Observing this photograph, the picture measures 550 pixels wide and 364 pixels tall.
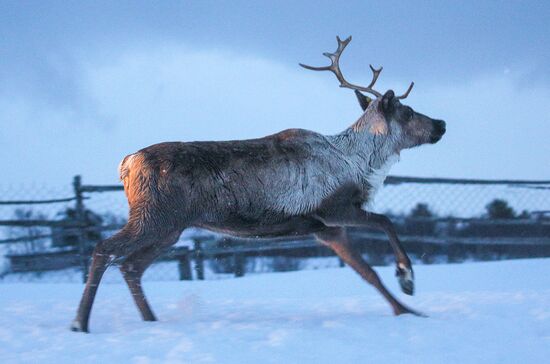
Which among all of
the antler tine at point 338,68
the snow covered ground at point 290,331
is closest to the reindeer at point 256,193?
the snow covered ground at point 290,331

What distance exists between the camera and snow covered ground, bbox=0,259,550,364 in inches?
129

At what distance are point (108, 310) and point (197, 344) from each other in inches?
68.0

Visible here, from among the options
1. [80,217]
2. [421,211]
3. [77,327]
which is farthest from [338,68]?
[421,211]

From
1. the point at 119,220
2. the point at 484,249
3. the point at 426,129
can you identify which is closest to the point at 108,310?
the point at 426,129

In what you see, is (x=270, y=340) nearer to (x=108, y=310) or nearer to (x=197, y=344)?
(x=197, y=344)

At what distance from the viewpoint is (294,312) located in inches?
188

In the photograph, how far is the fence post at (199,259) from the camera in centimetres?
823

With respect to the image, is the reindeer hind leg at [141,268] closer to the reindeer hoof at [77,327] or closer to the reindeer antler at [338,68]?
the reindeer hoof at [77,327]

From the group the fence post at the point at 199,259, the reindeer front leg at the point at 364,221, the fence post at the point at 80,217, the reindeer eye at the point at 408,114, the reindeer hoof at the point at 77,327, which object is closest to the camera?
the reindeer hoof at the point at 77,327

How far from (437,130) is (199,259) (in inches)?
157

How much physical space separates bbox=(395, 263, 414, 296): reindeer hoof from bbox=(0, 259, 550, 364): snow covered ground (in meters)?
0.23

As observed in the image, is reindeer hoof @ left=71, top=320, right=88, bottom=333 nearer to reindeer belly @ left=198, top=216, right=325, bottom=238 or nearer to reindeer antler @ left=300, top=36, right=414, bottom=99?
reindeer belly @ left=198, top=216, right=325, bottom=238

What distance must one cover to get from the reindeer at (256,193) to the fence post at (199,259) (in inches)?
143

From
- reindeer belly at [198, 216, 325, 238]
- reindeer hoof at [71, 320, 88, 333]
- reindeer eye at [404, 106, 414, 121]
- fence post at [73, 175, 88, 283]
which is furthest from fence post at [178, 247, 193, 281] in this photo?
reindeer hoof at [71, 320, 88, 333]
